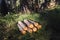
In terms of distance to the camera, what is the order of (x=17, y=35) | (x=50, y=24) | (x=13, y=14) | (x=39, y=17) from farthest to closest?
1. (x=13, y=14)
2. (x=39, y=17)
3. (x=50, y=24)
4. (x=17, y=35)

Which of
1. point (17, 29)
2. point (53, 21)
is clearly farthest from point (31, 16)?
point (17, 29)

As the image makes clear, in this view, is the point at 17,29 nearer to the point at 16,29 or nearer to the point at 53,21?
the point at 16,29

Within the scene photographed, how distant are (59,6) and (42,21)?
2.04 meters

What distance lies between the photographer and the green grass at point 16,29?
808cm

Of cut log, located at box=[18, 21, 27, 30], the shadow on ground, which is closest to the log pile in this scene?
cut log, located at box=[18, 21, 27, 30]

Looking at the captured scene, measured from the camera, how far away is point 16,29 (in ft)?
28.7

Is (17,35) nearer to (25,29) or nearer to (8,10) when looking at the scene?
(25,29)

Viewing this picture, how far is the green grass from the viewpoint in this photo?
8.08 m

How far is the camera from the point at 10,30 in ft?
28.7

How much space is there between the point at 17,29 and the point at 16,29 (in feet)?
0.16

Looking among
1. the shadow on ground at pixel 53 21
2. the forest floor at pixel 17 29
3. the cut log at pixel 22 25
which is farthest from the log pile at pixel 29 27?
the shadow on ground at pixel 53 21

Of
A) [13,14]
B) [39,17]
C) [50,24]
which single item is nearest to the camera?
[50,24]

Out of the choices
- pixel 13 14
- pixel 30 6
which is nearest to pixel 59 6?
pixel 30 6

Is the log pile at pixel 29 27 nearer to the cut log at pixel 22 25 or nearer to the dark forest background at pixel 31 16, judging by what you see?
the cut log at pixel 22 25
